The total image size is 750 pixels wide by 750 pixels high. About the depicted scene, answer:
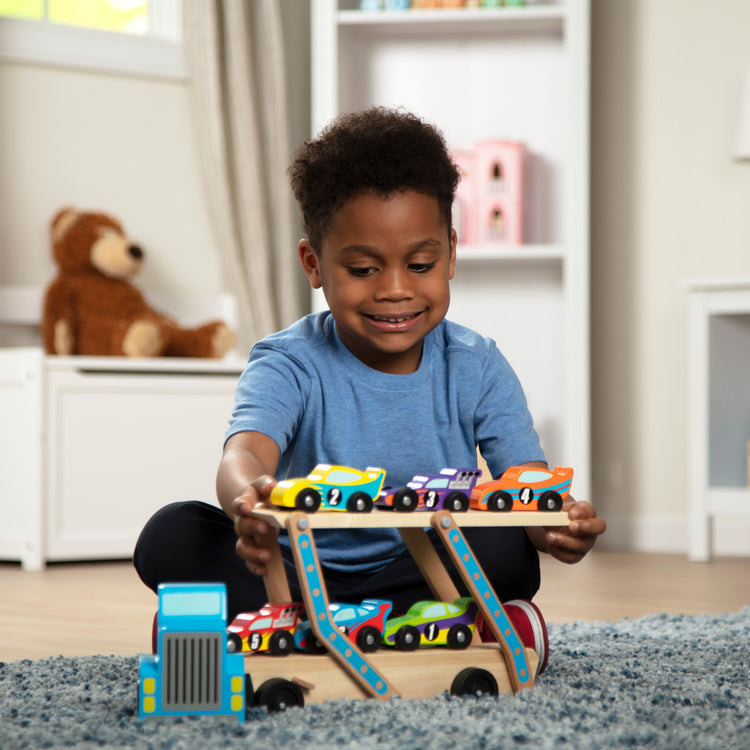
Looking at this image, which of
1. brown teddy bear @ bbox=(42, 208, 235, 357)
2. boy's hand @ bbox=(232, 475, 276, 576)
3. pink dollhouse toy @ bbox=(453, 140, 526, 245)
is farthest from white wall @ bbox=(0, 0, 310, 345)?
boy's hand @ bbox=(232, 475, 276, 576)

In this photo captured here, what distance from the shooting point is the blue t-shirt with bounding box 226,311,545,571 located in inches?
44.2

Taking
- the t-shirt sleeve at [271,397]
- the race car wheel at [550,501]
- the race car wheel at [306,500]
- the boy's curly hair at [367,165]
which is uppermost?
the boy's curly hair at [367,165]

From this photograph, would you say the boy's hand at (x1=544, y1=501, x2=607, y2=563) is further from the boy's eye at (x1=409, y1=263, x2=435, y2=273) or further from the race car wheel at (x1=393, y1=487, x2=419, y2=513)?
the boy's eye at (x1=409, y1=263, x2=435, y2=273)

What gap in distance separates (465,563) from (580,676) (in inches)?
8.5

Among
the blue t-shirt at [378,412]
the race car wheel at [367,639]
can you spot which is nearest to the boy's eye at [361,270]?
the blue t-shirt at [378,412]

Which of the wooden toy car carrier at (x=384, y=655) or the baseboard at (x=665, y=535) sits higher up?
the wooden toy car carrier at (x=384, y=655)

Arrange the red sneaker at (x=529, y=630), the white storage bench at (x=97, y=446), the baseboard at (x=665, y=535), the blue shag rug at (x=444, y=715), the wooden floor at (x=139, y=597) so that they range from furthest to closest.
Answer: the baseboard at (x=665, y=535) < the white storage bench at (x=97, y=446) < the wooden floor at (x=139, y=597) < the red sneaker at (x=529, y=630) < the blue shag rug at (x=444, y=715)

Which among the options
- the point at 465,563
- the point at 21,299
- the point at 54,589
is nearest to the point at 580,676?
the point at 465,563

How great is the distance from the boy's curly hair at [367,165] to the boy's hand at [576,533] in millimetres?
330

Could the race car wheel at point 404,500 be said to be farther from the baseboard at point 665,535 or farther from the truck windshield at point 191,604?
the baseboard at point 665,535

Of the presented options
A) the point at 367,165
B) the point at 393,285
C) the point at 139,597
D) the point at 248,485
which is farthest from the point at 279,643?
the point at 139,597

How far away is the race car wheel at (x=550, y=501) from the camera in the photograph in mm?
938

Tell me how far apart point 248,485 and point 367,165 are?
0.34m

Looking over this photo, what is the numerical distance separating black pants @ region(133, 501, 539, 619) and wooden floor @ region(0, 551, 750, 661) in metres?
0.26
